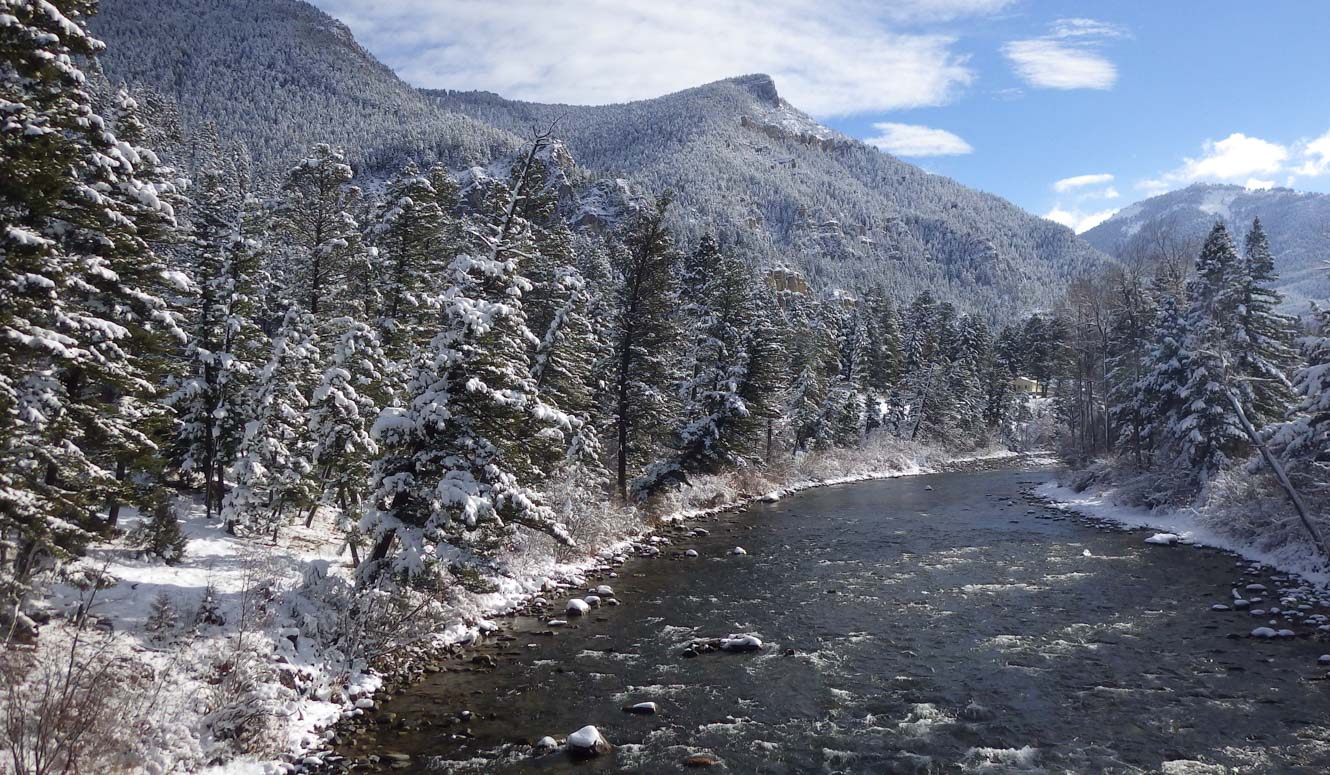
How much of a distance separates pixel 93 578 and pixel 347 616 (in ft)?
13.9

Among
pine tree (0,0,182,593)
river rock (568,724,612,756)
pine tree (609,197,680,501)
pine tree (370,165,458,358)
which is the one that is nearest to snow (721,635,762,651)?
river rock (568,724,612,756)

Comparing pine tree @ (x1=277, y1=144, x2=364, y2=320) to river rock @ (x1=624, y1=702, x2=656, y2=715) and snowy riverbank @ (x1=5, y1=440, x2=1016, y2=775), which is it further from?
river rock @ (x1=624, y1=702, x2=656, y2=715)

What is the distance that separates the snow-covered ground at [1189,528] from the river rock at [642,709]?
21063mm

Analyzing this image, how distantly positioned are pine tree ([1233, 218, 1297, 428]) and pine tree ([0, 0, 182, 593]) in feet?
134

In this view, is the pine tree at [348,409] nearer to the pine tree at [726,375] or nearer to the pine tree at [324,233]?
the pine tree at [324,233]

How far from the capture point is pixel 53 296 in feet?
36.0

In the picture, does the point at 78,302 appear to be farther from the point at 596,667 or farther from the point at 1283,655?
the point at 1283,655

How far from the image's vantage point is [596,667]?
14758 millimetres

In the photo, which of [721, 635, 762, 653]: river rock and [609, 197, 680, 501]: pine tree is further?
[609, 197, 680, 501]: pine tree

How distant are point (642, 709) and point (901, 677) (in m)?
5.50

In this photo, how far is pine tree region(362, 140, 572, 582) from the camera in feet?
50.0

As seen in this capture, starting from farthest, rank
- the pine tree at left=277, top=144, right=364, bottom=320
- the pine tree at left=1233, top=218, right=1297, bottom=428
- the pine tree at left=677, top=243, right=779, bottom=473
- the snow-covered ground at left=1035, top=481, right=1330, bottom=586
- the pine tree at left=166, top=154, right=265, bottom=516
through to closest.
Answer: the pine tree at left=677, top=243, right=779, bottom=473
the pine tree at left=1233, top=218, right=1297, bottom=428
the pine tree at left=277, top=144, right=364, bottom=320
the snow-covered ground at left=1035, top=481, right=1330, bottom=586
the pine tree at left=166, top=154, right=265, bottom=516

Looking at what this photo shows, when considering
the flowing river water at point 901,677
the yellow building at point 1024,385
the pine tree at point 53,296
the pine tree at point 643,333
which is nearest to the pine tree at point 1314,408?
the flowing river water at point 901,677

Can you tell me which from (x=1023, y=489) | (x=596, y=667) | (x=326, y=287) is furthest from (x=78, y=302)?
(x=1023, y=489)
